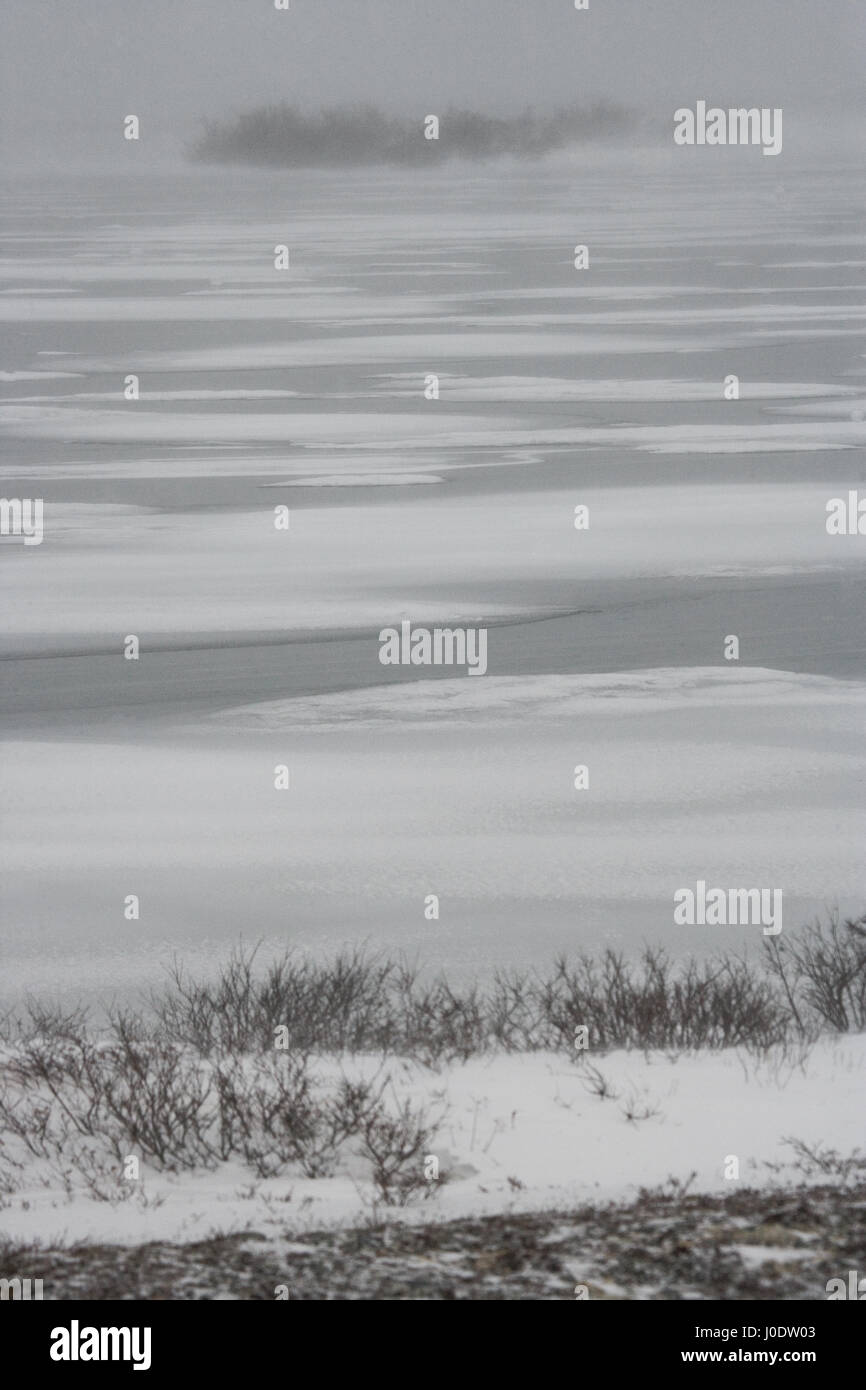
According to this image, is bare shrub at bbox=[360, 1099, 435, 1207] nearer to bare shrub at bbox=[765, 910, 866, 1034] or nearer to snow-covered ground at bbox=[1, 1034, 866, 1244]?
snow-covered ground at bbox=[1, 1034, 866, 1244]

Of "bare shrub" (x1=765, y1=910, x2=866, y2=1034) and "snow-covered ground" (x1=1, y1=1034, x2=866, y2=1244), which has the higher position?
"bare shrub" (x1=765, y1=910, x2=866, y2=1034)

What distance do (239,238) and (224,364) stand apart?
536 cm

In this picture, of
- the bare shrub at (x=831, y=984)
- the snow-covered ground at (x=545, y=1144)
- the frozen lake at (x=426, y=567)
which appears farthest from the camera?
the frozen lake at (x=426, y=567)

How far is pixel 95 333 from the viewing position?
22531 millimetres

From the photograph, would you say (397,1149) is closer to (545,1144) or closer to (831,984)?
(545,1144)

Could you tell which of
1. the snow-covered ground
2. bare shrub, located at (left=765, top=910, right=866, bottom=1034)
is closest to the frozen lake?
bare shrub, located at (left=765, top=910, right=866, bottom=1034)

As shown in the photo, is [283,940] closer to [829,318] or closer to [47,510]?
[47,510]

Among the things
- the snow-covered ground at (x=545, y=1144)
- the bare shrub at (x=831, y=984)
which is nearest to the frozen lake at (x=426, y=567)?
the bare shrub at (x=831, y=984)

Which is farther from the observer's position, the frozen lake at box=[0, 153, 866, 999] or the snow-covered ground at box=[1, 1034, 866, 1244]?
the frozen lake at box=[0, 153, 866, 999]

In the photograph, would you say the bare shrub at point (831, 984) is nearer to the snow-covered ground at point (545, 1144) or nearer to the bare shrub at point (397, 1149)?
the snow-covered ground at point (545, 1144)

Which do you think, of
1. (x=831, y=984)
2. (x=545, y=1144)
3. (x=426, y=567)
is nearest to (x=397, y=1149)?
(x=545, y=1144)

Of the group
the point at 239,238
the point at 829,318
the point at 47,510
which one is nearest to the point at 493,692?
the point at 47,510

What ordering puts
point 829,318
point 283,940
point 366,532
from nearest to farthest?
point 283,940
point 366,532
point 829,318

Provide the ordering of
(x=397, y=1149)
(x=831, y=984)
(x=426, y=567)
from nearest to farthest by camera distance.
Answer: (x=397, y=1149), (x=831, y=984), (x=426, y=567)
